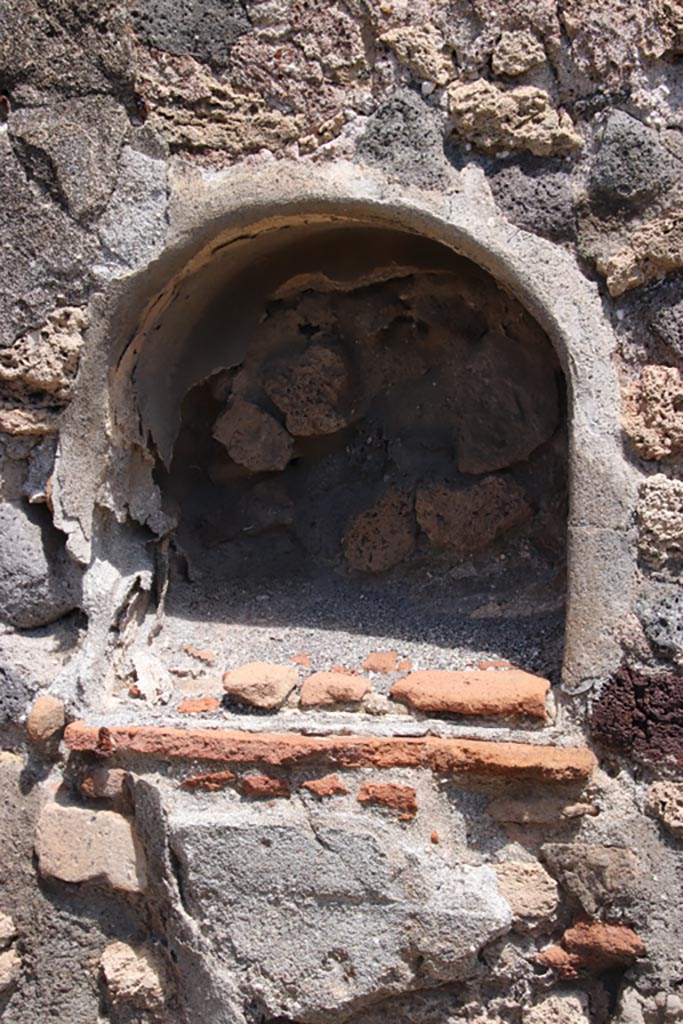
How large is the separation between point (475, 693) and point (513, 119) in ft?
3.83

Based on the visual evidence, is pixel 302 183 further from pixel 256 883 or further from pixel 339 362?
pixel 256 883

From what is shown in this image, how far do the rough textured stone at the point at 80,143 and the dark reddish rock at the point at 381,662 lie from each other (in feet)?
3.78

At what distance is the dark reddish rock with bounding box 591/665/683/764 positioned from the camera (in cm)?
203

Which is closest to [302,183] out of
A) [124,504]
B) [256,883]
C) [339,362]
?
[339,362]

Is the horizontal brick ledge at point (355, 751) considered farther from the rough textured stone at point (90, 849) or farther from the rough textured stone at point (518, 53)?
the rough textured stone at point (518, 53)

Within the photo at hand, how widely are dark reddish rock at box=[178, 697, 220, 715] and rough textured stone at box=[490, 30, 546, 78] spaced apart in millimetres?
1454

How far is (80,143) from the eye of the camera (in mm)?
2242

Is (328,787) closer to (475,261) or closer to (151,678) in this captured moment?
(151,678)

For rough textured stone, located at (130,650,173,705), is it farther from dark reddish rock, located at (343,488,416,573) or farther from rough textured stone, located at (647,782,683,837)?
rough textured stone, located at (647,782,683,837)

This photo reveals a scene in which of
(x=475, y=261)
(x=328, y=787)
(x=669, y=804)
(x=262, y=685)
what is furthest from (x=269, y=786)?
(x=475, y=261)

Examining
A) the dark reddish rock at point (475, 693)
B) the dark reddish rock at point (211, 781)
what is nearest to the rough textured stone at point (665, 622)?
the dark reddish rock at point (475, 693)

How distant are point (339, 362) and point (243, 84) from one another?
0.74 meters

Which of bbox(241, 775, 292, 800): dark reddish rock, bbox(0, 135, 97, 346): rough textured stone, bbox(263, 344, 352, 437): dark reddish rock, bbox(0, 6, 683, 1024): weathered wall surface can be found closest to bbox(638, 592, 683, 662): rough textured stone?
bbox(0, 6, 683, 1024): weathered wall surface

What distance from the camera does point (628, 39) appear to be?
2057 mm
